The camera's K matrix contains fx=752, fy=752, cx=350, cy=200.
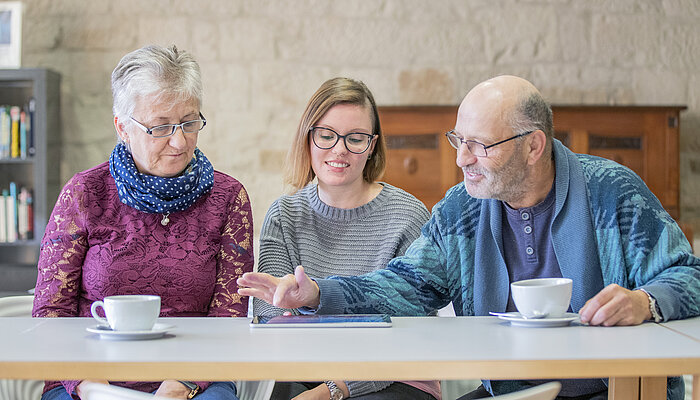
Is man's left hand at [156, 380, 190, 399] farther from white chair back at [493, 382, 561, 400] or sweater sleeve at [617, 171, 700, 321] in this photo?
sweater sleeve at [617, 171, 700, 321]

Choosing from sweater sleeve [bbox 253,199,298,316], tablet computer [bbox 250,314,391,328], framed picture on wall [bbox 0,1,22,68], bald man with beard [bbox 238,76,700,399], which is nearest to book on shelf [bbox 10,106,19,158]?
framed picture on wall [bbox 0,1,22,68]

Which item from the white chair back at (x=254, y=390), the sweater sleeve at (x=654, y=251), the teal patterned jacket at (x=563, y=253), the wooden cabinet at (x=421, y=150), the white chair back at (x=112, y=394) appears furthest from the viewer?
the wooden cabinet at (x=421, y=150)

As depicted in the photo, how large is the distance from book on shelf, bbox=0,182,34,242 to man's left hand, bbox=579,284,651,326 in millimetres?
3706

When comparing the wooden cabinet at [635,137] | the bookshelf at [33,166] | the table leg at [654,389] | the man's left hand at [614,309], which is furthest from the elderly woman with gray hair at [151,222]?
the wooden cabinet at [635,137]

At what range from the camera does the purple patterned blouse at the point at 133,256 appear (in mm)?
1879

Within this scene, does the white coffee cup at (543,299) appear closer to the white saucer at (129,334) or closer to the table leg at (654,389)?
the table leg at (654,389)

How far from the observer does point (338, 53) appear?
15.2ft

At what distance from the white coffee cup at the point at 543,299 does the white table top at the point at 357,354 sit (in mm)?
45

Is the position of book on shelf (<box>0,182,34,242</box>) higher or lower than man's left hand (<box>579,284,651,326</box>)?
higher

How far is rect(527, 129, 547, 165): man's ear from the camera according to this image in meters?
1.86

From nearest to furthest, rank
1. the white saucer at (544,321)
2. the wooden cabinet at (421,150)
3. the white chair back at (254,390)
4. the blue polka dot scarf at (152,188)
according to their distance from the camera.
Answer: the white saucer at (544,321) < the white chair back at (254,390) < the blue polka dot scarf at (152,188) < the wooden cabinet at (421,150)

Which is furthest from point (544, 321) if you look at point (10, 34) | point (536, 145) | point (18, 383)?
point (10, 34)

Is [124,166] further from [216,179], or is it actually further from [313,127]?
[313,127]

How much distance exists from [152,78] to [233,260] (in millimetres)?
515
